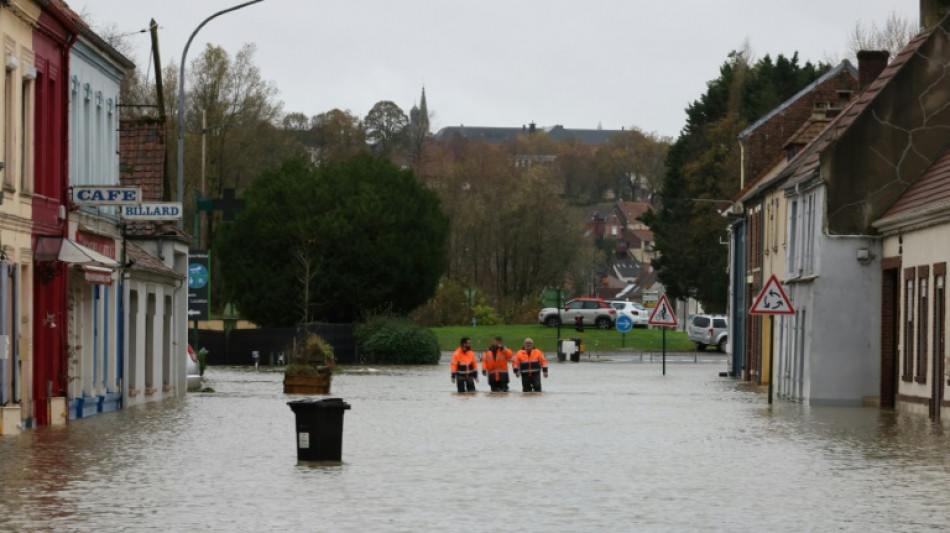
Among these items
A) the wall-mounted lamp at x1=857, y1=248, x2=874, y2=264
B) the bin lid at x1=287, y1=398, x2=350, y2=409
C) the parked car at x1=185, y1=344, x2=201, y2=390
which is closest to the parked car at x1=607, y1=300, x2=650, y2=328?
the parked car at x1=185, y1=344, x2=201, y2=390

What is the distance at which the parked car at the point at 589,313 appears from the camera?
106062mm

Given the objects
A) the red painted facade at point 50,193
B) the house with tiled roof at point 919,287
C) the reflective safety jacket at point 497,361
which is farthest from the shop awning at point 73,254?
the reflective safety jacket at point 497,361

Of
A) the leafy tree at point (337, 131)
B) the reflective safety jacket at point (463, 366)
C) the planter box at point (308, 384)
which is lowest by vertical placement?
the planter box at point (308, 384)

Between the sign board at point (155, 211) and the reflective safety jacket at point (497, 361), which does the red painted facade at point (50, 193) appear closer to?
the sign board at point (155, 211)

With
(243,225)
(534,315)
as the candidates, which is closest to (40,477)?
(243,225)

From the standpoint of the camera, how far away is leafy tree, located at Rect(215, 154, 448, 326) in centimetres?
7862

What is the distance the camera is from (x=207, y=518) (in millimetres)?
15422

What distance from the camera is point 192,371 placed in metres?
48.9

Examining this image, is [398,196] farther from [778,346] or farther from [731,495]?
[731,495]

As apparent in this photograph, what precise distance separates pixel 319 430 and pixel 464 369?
25.2 meters

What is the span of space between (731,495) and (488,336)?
7893cm

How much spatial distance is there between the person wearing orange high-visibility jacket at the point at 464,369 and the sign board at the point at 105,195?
1582cm

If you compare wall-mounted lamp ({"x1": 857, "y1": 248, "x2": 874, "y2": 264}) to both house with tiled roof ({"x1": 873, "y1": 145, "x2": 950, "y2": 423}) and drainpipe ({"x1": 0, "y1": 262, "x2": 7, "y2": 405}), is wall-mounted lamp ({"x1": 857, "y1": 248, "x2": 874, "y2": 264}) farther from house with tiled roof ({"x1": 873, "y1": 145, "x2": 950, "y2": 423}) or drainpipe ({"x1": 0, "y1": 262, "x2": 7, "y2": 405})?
drainpipe ({"x1": 0, "y1": 262, "x2": 7, "y2": 405})

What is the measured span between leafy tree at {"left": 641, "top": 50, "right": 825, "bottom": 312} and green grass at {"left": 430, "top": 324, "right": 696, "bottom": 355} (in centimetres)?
333
